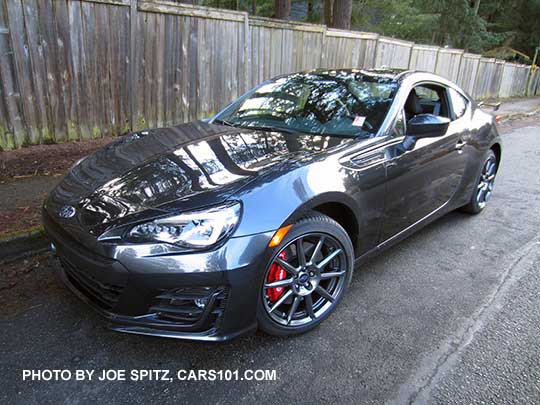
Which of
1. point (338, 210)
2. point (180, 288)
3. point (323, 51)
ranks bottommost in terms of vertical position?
point (180, 288)

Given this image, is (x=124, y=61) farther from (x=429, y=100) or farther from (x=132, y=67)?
(x=429, y=100)

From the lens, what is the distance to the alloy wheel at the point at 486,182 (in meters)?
4.21

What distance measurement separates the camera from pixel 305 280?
2.29m

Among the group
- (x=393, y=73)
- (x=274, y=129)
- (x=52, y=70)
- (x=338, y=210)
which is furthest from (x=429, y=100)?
(x=52, y=70)

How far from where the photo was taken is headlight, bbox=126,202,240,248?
6.10 ft

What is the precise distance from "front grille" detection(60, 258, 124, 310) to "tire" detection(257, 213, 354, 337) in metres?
0.74

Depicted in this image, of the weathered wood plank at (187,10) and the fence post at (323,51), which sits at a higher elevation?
the weathered wood plank at (187,10)

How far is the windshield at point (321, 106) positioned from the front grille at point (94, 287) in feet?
5.43

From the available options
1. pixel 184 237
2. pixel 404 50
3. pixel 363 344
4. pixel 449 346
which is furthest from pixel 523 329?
pixel 404 50

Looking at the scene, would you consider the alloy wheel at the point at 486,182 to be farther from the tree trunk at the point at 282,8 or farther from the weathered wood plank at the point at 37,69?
the tree trunk at the point at 282,8

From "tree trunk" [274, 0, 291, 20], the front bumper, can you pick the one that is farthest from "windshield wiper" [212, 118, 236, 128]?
"tree trunk" [274, 0, 291, 20]

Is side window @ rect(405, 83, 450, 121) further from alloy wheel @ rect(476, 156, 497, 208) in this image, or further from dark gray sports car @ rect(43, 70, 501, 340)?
alloy wheel @ rect(476, 156, 497, 208)

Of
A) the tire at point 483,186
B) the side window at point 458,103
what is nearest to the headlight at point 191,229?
the side window at point 458,103

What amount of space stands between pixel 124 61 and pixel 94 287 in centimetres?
444
